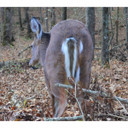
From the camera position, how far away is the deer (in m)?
3.00

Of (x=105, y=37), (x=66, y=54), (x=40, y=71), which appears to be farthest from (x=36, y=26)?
(x=40, y=71)

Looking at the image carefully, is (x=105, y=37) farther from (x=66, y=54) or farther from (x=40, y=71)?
(x=66, y=54)

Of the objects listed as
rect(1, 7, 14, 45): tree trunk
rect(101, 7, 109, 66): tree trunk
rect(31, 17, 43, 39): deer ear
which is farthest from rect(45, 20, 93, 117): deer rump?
rect(1, 7, 14, 45): tree trunk

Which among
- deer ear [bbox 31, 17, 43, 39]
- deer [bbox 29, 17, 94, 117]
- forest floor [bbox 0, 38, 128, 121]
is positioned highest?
deer ear [bbox 31, 17, 43, 39]

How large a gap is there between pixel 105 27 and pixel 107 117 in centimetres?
376

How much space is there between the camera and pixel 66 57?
2990 mm

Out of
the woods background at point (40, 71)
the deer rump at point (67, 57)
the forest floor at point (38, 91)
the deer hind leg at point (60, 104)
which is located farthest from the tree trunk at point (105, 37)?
the deer hind leg at point (60, 104)

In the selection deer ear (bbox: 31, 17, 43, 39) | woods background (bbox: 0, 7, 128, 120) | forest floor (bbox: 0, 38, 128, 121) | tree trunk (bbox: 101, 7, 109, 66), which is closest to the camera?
forest floor (bbox: 0, 38, 128, 121)

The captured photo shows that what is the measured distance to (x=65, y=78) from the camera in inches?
122

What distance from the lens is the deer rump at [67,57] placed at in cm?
299

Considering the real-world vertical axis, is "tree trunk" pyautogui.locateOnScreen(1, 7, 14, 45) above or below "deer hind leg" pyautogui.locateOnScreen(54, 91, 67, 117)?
above

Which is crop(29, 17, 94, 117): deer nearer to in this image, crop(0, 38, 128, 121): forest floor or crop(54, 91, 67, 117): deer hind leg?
crop(54, 91, 67, 117): deer hind leg

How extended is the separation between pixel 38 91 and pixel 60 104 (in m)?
2.12
